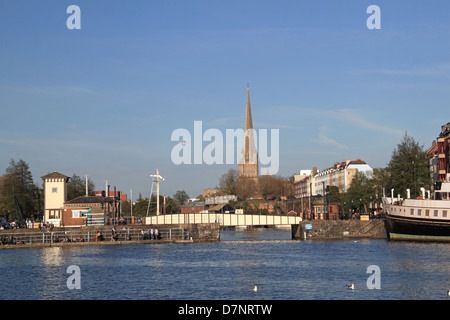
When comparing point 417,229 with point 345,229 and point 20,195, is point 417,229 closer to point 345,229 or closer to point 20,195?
point 345,229

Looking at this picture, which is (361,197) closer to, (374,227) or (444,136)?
(444,136)

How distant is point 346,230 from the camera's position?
9494 centimetres

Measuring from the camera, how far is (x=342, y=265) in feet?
177

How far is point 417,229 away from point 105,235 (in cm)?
4656

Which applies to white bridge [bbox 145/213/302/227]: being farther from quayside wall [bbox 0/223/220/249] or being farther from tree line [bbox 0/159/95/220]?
tree line [bbox 0/159/95/220]

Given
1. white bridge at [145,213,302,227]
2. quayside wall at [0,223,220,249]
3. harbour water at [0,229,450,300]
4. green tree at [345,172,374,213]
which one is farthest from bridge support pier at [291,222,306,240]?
green tree at [345,172,374,213]

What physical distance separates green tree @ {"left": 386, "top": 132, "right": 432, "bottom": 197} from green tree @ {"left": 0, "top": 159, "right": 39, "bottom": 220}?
78.1m

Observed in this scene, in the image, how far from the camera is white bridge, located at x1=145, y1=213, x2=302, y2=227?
326 feet

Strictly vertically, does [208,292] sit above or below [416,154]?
below

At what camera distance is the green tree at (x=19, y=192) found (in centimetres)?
12925

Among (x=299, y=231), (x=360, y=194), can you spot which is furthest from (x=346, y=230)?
(x=360, y=194)

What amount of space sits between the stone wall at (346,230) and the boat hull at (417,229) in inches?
219
